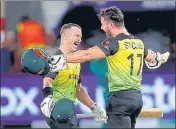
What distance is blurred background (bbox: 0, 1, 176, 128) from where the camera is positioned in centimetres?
1333

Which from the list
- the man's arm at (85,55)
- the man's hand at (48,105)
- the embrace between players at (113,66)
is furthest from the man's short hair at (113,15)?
the man's hand at (48,105)

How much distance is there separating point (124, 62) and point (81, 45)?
612 cm

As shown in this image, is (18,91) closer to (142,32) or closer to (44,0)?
(44,0)

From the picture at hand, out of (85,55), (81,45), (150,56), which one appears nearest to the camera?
(85,55)

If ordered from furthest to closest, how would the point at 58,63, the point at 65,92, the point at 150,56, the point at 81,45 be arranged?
the point at 81,45
the point at 65,92
the point at 150,56
the point at 58,63

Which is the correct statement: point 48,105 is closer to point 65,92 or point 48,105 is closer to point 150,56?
point 65,92

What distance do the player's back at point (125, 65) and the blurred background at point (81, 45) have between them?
18.4 feet

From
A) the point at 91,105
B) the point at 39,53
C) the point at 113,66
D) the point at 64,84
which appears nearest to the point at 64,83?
the point at 64,84

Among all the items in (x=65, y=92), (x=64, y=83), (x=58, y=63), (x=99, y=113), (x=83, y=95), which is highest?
(x=58, y=63)

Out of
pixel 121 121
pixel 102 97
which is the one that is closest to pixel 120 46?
pixel 121 121

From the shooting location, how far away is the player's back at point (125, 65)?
7398 mm

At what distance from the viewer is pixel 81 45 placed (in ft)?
44.3

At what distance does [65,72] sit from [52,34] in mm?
5373

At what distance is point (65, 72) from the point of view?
8.26 metres
